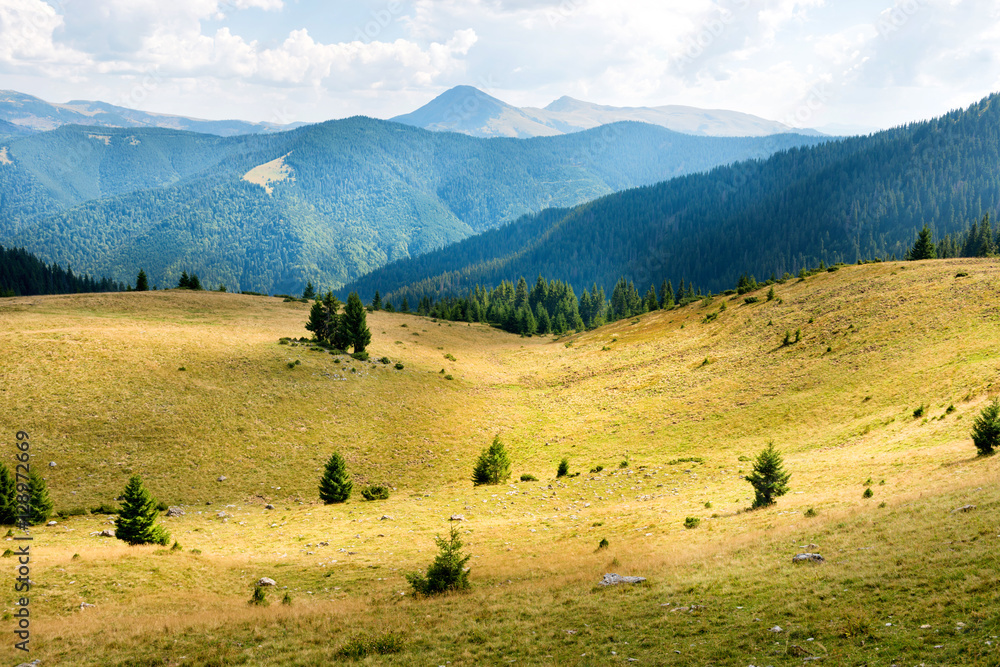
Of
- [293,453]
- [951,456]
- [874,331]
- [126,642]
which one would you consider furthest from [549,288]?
[126,642]

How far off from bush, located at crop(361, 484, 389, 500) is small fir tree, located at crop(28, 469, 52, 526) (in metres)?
16.7

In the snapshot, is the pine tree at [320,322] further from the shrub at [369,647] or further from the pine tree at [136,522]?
the shrub at [369,647]

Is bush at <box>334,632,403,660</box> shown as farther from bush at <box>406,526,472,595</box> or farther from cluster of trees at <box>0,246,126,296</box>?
Result: cluster of trees at <box>0,246,126,296</box>

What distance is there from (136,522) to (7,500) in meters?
7.74

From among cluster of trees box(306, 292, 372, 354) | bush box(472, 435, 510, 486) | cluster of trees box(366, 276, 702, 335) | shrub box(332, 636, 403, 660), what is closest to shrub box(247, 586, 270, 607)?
shrub box(332, 636, 403, 660)

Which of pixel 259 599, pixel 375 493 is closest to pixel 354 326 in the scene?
pixel 375 493

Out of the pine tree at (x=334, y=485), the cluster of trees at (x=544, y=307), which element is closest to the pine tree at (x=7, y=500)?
the pine tree at (x=334, y=485)

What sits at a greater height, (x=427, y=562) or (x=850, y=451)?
(x=850, y=451)

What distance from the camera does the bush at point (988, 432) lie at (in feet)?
76.5

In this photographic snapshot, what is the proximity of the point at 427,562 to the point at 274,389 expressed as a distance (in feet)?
103

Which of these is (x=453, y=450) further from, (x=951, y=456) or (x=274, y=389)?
(x=951, y=456)

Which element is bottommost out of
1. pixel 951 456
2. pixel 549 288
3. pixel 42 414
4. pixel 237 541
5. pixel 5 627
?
pixel 237 541

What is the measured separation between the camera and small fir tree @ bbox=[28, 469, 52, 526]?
86.6 ft

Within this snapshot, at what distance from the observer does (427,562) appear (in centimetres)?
2278
